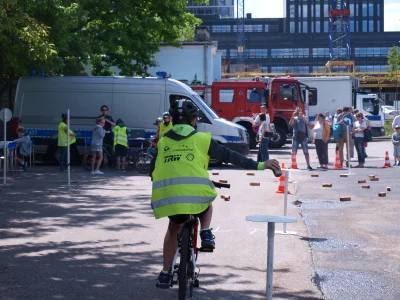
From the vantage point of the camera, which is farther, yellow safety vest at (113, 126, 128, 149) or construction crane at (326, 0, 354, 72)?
construction crane at (326, 0, 354, 72)

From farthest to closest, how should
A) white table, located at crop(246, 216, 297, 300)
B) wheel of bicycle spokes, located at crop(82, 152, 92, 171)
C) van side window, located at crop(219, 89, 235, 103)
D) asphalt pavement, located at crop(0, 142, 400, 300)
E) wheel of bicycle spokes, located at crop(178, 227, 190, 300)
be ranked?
van side window, located at crop(219, 89, 235, 103) < wheel of bicycle spokes, located at crop(82, 152, 92, 171) < asphalt pavement, located at crop(0, 142, 400, 300) < wheel of bicycle spokes, located at crop(178, 227, 190, 300) < white table, located at crop(246, 216, 297, 300)

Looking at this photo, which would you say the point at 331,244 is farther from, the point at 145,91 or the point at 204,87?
the point at 204,87

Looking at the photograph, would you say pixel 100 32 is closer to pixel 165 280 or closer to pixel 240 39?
pixel 165 280

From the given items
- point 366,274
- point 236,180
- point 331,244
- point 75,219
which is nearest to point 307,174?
point 236,180

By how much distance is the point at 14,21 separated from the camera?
19531 mm

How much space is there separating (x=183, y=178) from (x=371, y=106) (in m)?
45.2

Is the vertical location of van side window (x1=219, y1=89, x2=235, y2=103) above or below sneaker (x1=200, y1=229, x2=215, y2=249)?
above

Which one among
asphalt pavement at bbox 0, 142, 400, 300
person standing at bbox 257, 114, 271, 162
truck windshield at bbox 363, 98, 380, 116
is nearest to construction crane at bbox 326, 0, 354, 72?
truck windshield at bbox 363, 98, 380, 116

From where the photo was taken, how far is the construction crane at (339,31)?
101938 mm

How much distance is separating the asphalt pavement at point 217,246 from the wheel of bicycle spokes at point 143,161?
17.1 feet

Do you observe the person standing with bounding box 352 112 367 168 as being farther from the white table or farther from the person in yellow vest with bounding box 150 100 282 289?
the white table

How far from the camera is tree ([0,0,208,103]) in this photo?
25.0 m

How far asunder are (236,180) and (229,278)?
12822 mm

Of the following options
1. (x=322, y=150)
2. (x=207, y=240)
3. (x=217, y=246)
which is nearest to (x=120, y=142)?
(x=322, y=150)
